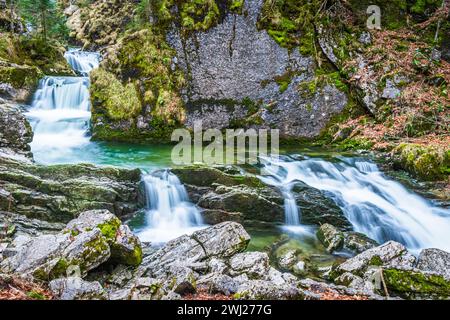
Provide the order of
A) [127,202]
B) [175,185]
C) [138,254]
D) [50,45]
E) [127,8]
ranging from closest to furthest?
[138,254] < [127,202] < [175,185] < [50,45] < [127,8]

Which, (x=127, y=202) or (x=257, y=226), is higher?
(x=127, y=202)

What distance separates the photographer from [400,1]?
43.7 ft

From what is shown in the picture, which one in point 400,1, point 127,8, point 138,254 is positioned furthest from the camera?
point 127,8

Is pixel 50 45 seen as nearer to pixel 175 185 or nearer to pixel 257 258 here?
pixel 175 185

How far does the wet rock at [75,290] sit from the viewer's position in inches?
137

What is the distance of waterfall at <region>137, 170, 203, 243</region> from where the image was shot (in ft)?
23.5

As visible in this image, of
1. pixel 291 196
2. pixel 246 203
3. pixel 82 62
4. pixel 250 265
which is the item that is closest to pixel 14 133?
pixel 246 203

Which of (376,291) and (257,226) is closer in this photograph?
(376,291)

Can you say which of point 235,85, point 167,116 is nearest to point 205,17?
point 235,85

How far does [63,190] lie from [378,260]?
6.15 metres

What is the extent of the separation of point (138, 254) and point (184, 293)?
4.40 ft

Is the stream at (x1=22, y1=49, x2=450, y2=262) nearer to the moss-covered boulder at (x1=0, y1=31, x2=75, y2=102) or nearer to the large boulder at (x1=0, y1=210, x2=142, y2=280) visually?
the large boulder at (x1=0, y1=210, x2=142, y2=280)

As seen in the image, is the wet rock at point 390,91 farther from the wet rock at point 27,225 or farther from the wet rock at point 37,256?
the wet rock at point 37,256

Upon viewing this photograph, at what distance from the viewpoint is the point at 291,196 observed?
Result: 7.98 meters
